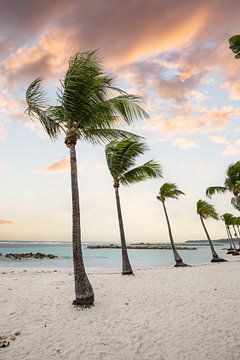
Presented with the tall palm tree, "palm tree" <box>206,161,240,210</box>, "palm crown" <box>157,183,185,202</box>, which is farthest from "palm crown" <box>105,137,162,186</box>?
"palm tree" <box>206,161,240,210</box>

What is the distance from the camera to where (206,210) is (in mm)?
25469

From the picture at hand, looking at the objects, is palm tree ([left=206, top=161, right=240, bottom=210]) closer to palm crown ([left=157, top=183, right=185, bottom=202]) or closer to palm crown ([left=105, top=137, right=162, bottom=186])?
palm crown ([left=157, top=183, right=185, bottom=202])

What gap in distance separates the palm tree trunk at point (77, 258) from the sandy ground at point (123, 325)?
0.33 metres

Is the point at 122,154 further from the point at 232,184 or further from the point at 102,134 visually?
the point at 232,184

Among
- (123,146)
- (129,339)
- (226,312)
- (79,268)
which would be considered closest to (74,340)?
(129,339)

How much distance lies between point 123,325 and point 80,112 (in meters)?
6.27

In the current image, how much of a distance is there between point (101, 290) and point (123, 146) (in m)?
7.40

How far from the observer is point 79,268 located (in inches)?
284

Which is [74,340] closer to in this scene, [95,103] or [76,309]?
[76,309]

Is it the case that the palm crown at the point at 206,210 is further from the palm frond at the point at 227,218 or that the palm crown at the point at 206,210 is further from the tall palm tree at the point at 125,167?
the palm frond at the point at 227,218

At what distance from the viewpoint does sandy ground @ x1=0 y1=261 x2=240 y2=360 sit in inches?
175

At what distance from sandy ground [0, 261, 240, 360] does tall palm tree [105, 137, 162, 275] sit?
4733 mm

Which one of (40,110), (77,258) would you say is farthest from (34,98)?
(77,258)

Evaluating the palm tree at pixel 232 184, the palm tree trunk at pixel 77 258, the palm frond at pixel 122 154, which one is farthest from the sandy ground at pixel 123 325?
the palm tree at pixel 232 184
